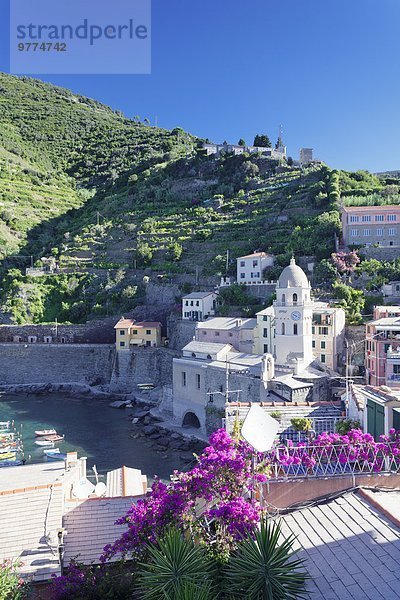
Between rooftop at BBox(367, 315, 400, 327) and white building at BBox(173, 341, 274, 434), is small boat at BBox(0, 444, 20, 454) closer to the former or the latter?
white building at BBox(173, 341, 274, 434)

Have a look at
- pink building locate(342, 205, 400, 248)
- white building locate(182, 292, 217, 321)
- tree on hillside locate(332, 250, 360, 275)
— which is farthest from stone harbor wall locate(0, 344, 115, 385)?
pink building locate(342, 205, 400, 248)

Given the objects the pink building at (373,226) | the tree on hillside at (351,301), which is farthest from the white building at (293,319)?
the pink building at (373,226)

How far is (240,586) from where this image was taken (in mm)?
6836

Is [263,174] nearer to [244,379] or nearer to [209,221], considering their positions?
[209,221]

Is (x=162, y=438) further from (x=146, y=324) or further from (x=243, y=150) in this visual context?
(x=243, y=150)

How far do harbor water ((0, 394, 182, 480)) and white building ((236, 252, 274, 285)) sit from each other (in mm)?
16797

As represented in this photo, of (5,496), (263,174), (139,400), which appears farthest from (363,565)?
(263,174)

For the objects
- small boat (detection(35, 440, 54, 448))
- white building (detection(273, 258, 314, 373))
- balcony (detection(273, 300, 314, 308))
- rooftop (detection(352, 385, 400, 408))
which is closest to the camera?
rooftop (detection(352, 385, 400, 408))

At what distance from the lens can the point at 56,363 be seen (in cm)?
4731

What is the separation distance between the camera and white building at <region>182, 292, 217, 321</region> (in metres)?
42.6

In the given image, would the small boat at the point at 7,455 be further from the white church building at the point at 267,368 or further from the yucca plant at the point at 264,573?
the yucca plant at the point at 264,573

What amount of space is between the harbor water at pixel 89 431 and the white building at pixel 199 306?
10.4 meters

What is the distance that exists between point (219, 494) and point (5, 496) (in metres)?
6.41

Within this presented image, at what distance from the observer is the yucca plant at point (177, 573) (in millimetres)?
6695
